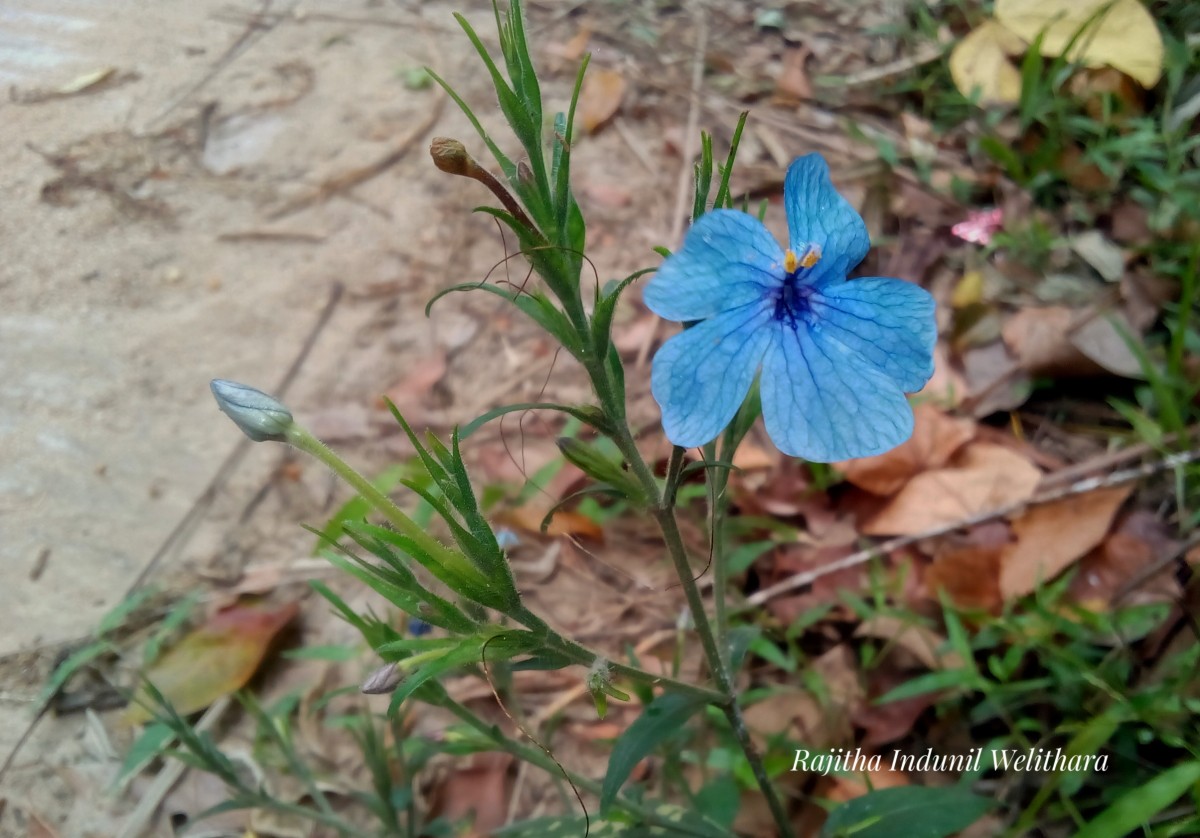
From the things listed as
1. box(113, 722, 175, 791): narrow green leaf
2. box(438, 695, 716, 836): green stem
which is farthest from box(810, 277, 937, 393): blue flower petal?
box(113, 722, 175, 791): narrow green leaf

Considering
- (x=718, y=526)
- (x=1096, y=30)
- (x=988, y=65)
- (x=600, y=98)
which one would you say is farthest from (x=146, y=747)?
(x=1096, y=30)

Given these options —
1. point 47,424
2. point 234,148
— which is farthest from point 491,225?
point 47,424

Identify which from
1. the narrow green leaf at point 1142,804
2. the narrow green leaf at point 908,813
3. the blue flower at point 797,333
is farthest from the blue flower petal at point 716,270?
the narrow green leaf at point 1142,804

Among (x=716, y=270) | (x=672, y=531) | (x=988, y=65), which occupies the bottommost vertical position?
(x=672, y=531)

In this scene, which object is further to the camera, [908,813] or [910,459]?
[910,459]

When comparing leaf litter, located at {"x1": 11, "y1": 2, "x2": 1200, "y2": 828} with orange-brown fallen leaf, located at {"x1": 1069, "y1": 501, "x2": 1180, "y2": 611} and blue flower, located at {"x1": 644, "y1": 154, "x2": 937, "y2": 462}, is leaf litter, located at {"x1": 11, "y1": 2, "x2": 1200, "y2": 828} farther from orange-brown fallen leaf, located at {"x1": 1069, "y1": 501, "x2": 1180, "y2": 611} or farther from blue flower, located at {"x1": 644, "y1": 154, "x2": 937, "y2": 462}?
blue flower, located at {"x1": 644, "y1": 154, "x2": 937, "y2": 462}

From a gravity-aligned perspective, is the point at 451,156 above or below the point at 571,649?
above

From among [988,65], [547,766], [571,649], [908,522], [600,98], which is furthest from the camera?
[600,98]

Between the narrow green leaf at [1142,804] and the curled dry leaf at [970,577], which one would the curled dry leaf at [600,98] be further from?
the narrow green leaf at [1142,804]

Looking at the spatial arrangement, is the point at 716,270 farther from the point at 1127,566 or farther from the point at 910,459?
the point at 1127,566
